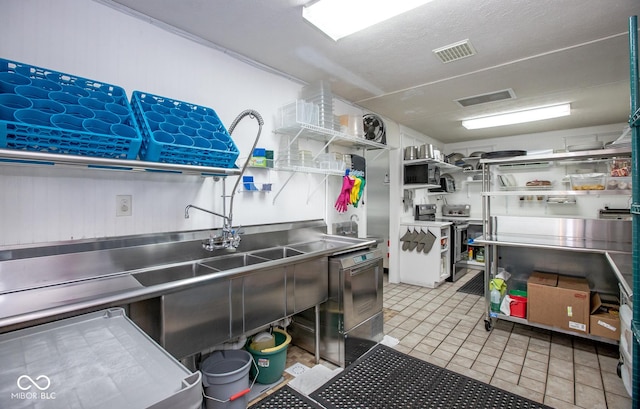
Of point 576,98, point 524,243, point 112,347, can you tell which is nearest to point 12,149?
point 112,347

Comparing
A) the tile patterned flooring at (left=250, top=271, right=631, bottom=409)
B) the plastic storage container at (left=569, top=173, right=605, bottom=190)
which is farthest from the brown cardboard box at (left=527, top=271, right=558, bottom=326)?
the plastic storage container at (left=569, top=173, right=605, bottom=190)

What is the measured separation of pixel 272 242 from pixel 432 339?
1770 millimetres

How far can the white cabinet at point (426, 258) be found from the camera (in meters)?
4.41

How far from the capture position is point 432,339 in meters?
2.83

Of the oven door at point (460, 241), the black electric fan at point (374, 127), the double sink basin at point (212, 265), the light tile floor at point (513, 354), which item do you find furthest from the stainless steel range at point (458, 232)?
the double sink basin at point (212, 265)

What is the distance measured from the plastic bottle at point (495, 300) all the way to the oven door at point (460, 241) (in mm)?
1904

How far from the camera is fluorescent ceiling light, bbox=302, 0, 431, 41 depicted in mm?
1857

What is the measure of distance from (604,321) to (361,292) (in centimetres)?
200

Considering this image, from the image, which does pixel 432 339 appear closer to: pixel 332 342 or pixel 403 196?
pixel 332 342

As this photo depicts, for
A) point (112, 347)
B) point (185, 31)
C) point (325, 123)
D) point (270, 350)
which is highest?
point (185, 31)

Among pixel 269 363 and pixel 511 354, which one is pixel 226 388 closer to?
pixel 269 363

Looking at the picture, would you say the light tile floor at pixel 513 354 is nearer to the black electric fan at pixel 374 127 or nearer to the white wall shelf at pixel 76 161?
the black electric fan at pixel 374 127

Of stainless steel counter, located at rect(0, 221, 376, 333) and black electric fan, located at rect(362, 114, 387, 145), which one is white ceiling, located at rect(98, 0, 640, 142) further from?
stainless steel counter, located at rect(0, 221, 376, 333)

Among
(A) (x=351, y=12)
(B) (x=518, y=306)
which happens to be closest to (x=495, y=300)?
(B) (x=518, y=306)
